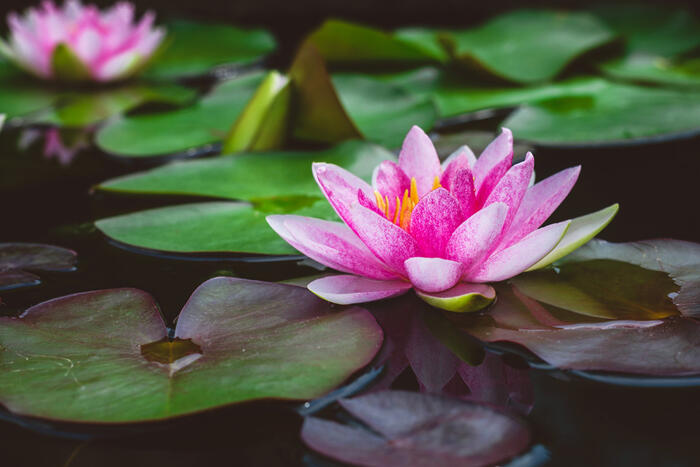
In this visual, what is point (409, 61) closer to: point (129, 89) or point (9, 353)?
point (129, 89)

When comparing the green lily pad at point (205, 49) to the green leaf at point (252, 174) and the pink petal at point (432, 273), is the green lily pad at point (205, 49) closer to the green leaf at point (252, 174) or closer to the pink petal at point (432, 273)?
the green leaf at point (252, 174)

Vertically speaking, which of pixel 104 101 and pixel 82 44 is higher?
pixel 82 44

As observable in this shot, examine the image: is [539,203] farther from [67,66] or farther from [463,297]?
[67,66]

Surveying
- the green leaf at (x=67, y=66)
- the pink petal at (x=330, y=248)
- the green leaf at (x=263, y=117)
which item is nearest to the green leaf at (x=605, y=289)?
the pink petal at (x=330, y=248)

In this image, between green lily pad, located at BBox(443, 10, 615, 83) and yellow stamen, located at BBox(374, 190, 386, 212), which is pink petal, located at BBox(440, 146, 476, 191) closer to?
yellow stamen, located at BBox(374, 190, 386, 212)

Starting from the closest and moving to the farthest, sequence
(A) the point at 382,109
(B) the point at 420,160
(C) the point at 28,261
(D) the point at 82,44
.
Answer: (B) the point at 420,160 → (C) the point at 28,261 → (A) the point at 382,109 → (D) the point at 82,44

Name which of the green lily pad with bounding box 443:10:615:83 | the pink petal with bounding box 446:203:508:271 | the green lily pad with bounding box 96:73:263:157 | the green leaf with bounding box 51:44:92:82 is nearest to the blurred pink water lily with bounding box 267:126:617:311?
the pink petal with bounding box 446:203:508:271

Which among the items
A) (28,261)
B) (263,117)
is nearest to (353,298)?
(28,261)

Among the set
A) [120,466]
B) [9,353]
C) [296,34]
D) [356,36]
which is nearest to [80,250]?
[9,353]
